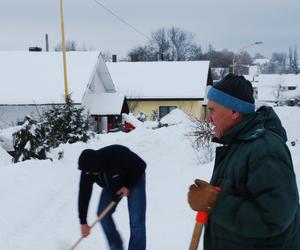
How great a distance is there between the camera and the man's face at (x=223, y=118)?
2.32 m

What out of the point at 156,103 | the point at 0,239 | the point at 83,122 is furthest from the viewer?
the point at 156,103

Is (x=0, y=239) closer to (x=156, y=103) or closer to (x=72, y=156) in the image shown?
(x=72, y=156)

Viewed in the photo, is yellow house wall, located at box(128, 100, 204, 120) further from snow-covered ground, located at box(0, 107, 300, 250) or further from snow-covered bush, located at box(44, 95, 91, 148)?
snow-covered ground, located at box(0, 107, 300, 250)

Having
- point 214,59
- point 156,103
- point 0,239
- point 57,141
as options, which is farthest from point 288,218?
point 214,59

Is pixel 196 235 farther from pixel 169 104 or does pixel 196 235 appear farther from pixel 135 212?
pixel 169 104

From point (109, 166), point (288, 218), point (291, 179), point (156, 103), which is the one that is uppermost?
point (291, 179)

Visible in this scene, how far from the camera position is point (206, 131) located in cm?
1220

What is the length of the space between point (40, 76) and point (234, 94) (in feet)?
79.2

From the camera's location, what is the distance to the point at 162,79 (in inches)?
1398

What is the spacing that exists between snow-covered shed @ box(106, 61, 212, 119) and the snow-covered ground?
845 inches

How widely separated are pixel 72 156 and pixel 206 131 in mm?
3461

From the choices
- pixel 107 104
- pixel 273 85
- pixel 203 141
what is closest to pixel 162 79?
pixel 107 104

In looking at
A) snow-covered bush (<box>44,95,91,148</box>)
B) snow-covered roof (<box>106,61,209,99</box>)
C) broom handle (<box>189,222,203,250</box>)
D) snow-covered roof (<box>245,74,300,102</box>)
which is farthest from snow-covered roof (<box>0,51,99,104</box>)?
snow-covered roof (<box>245,74,300,102</box>)

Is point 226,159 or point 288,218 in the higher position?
point 226,159
